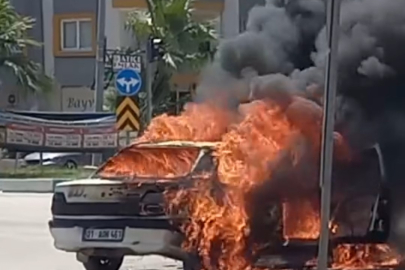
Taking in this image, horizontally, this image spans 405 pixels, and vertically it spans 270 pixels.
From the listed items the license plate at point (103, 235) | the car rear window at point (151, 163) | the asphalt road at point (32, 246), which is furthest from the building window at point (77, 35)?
the license plate at point (103, 235)

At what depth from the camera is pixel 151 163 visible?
12.1 m

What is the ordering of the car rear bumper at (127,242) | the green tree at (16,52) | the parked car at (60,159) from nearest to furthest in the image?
the car rear bumper at (127,242)
the parked car at (60,159)
the green tree at (16,52)

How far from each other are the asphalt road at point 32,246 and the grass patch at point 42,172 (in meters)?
5.46

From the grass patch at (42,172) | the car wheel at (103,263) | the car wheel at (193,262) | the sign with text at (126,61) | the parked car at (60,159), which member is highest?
the sign with text at (126,61)

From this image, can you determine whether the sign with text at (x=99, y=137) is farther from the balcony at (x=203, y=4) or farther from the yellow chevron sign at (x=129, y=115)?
the balcony at (x=203, y=4)

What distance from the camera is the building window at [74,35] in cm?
4591

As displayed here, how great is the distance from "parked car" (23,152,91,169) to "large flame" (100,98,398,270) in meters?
24.3

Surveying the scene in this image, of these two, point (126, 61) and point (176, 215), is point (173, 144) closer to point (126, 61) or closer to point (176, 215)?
point (176, 215)

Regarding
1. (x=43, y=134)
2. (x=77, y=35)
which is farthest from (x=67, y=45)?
(x=43, y=134)

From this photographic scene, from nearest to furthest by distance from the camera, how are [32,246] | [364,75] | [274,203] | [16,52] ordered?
[274,203], [364,75], [32,246], [16,52]

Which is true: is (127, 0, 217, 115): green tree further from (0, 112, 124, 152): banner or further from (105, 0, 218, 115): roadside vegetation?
(0, 112, 124, 152): banner

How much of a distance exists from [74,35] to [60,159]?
34.1 feet

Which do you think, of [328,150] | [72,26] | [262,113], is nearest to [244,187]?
[262,113]

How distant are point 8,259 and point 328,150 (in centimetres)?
850
